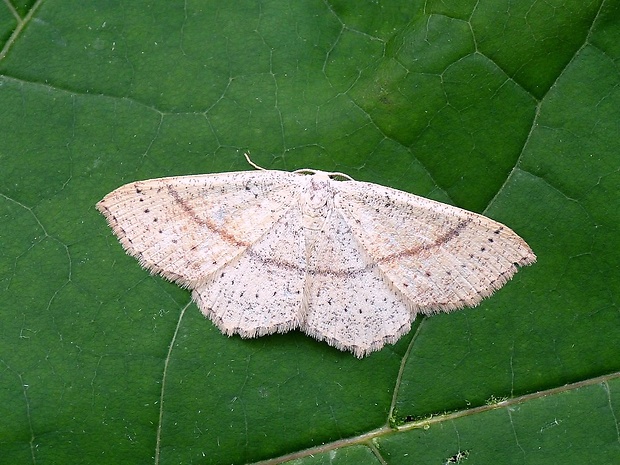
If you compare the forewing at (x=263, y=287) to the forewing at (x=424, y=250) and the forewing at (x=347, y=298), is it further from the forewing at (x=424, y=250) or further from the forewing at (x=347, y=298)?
the forewing at (x=424, y=250)

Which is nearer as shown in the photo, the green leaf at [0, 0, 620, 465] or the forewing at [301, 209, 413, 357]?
the green leaf at [0, 0, 620, 465]

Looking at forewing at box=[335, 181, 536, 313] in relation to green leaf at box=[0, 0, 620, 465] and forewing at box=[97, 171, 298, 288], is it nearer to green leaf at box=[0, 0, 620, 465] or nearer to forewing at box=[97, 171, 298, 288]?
green leaf at box=[0, 0, 620, 465]

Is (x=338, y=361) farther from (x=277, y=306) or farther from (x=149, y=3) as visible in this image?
(x=149, y=3)

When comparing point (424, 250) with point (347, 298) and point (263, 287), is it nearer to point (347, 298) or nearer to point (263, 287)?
point (347, 298)

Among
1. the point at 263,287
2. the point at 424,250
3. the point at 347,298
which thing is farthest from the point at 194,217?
the point at 424,250

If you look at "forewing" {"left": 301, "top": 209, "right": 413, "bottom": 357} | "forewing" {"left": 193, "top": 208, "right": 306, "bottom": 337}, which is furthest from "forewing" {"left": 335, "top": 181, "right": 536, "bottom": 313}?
"forewing" {"left": 193, "top": 208, "right": 306, "bottom": 337}

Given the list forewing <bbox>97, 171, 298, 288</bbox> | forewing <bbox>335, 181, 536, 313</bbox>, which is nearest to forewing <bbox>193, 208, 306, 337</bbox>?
forewing <bbox>97, 171, 298, 288</bbox>

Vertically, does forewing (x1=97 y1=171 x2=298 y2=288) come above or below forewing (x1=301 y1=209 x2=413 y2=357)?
above
